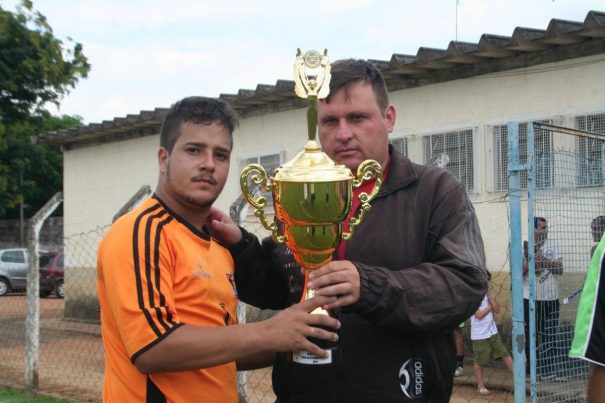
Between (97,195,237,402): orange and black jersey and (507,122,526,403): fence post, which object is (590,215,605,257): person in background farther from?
(97,195,237,402): orange and black jersey

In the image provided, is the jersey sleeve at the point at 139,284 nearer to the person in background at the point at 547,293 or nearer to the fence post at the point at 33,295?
the person in background at the point at 547,293

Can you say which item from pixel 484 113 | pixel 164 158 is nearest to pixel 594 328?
pixel 164 158

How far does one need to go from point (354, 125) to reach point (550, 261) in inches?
134

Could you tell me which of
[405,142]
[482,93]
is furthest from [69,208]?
[482,93]

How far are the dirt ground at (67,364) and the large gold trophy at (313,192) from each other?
3849 millimetres

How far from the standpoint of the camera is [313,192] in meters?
2.26

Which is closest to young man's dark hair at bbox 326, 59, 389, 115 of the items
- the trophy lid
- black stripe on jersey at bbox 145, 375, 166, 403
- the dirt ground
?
the trophy lid

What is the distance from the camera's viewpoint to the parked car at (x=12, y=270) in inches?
930

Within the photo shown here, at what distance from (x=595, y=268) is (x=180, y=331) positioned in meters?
1.18

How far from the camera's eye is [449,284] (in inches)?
89.5

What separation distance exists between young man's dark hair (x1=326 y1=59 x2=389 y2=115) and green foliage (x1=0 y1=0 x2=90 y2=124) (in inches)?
349

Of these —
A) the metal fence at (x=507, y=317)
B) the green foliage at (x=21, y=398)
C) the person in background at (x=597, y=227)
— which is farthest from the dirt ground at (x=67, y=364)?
the person in background at (x=597, y=227)

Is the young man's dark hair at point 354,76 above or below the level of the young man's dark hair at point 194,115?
above

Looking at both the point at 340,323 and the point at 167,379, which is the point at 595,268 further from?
the point at 167,379
